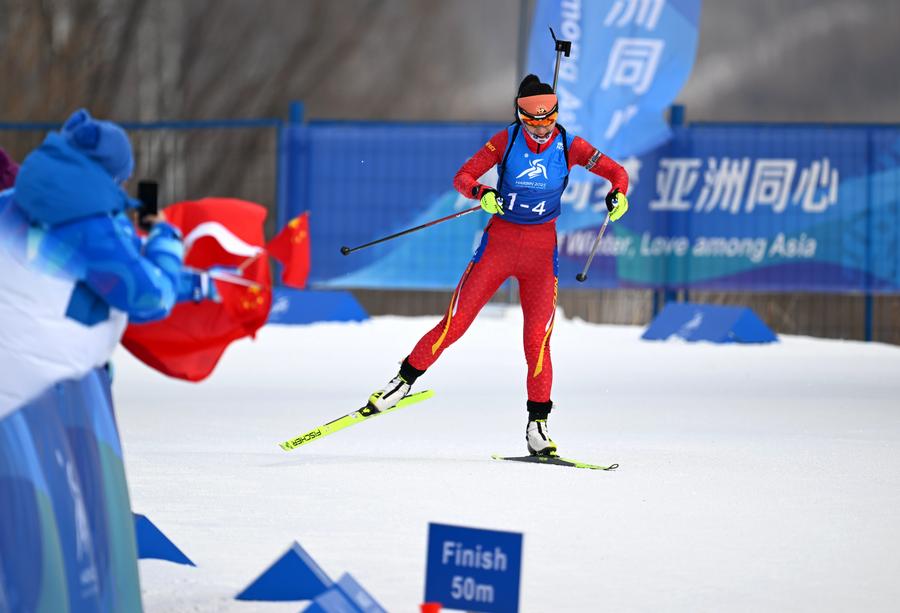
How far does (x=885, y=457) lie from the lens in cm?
829

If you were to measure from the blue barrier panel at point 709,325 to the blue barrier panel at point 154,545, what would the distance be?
38.6ft

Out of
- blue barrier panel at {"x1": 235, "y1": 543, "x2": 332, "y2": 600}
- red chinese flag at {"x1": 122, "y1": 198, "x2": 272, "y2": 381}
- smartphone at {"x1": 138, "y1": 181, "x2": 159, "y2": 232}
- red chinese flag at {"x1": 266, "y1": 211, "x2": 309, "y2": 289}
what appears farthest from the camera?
red chinese flag at {"x1": 266, "y1": 211, "x2": 309, "y2": 289}

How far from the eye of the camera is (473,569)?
373 cm

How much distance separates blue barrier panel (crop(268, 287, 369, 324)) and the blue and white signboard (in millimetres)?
13788

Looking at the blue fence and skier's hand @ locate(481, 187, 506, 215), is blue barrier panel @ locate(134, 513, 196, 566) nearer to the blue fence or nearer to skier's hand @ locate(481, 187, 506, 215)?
skier's hand @ locate(481, 187, 506, 215)

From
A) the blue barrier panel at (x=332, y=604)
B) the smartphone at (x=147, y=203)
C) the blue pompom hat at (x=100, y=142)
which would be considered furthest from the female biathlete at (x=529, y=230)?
the blue barrier panel at (x=332, y=604)

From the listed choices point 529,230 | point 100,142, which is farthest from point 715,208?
point 100,142

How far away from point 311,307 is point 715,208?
178 inches

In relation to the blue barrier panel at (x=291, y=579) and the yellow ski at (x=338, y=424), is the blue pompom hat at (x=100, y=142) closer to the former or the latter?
the blue barrier panel at (x=291, y=579)

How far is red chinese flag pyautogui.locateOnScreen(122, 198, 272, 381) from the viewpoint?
5.46 metres

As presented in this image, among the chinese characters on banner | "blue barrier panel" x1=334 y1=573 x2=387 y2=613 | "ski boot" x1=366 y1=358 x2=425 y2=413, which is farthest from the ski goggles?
the chinese characters on banner

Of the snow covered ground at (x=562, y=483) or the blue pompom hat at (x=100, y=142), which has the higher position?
the blue pompom hat at (x=100, y=142)

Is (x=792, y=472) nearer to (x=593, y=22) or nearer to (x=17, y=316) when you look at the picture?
(x=17, y=316)

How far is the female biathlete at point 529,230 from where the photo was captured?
7.74 m
